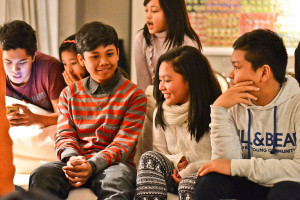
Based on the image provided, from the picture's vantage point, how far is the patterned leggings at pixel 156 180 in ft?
4.99

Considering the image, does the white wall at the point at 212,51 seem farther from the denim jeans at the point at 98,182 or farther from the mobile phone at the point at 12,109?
the denim jeans at the point at 98,182

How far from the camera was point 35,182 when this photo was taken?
64.1 inches

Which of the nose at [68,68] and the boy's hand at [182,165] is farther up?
the nose at [68,68]

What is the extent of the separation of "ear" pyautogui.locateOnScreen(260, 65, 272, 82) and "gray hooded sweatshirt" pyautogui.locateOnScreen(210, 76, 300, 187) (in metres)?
0.07

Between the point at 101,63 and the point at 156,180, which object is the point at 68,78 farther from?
the point at 156,180

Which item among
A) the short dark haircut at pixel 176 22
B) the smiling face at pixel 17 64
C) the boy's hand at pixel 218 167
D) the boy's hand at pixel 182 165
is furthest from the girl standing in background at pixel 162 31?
the boy's hand at pixel 218 167

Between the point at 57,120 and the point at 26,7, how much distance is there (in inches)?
61.4

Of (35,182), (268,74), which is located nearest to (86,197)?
(35,182)

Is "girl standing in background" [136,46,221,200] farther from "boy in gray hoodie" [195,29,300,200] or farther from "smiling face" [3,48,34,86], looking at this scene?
"smiling face" [3,48,34,86]

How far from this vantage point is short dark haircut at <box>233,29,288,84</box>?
1548mm

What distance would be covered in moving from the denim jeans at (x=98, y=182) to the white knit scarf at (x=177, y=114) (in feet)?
0.87

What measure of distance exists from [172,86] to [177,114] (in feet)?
0.38

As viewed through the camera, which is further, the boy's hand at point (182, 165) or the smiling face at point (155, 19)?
the smiling face at point (155, 19)

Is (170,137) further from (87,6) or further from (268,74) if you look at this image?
(87,6)
